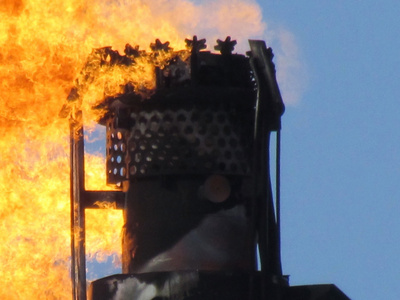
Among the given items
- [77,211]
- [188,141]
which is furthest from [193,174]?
[77,211]


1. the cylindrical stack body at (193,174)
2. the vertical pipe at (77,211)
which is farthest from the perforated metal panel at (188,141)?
the vertical pipe at (77,211)

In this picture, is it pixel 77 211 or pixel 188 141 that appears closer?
pixel 188 141

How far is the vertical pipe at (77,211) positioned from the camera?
1133cm

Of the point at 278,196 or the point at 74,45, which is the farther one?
the point at 74,45

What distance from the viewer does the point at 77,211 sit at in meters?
11.4

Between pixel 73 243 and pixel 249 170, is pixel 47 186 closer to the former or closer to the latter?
pixel 73 243

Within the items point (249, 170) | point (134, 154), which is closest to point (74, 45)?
point (134, 154)

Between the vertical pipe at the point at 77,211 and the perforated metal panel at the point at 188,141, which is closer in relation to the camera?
the perforated metal panel at the point at 188,141

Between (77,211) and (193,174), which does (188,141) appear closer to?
(193,174)

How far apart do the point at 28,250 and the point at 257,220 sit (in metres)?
2.44

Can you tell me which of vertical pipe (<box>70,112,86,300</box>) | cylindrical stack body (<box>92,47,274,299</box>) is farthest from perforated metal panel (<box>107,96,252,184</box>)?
vertical pipe (<box>70,112,86,300</box>)

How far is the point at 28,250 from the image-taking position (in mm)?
12031

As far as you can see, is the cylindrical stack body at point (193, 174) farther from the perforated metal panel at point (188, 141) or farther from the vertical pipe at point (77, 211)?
the vertical pipe at point (77, 211)

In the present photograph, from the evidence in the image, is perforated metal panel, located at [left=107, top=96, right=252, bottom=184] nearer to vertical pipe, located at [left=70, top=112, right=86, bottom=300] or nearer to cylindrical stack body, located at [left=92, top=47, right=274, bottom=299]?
cylindrical stack body, located at [left=92, top=47, right=274, bottom=299]
